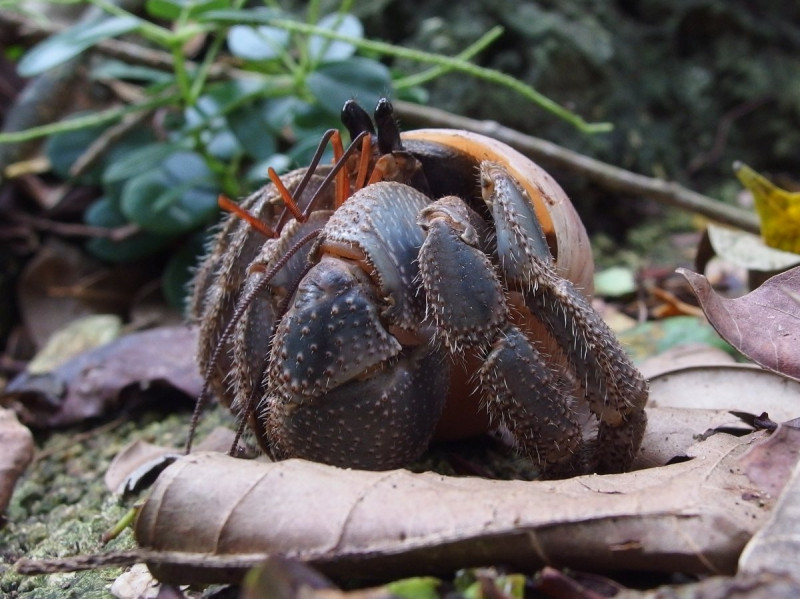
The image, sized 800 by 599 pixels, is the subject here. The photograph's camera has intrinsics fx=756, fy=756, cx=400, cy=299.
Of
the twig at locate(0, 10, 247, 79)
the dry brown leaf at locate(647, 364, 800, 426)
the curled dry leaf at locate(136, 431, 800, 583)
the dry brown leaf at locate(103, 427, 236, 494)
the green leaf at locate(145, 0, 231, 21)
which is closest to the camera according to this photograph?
the curled dry leaf at locate(136, 431, 800, 583)

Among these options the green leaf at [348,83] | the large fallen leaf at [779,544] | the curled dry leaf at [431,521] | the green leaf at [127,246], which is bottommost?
the green leaf at [127,246]

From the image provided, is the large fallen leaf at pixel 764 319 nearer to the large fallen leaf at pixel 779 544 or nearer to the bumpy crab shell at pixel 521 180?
the bumpy crab shell at pixel 521 180

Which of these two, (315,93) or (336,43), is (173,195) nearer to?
(315,93)

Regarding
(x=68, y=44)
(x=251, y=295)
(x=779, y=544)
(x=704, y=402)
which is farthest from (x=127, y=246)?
(x=779, y=544)

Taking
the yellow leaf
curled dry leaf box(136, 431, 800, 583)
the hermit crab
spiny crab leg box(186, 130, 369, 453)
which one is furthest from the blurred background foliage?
curled dry leaf box(136, 431, 800, 583)

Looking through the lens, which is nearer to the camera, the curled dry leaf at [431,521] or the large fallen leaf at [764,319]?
the curled dry leaf at [431,521]

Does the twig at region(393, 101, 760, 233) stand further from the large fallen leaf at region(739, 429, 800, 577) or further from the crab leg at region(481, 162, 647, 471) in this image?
the large fallen leaf at region(739, 429, 800, 577)

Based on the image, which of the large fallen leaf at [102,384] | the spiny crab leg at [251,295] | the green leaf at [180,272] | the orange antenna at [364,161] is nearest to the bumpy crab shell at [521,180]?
the orange antenna at [364,161]
